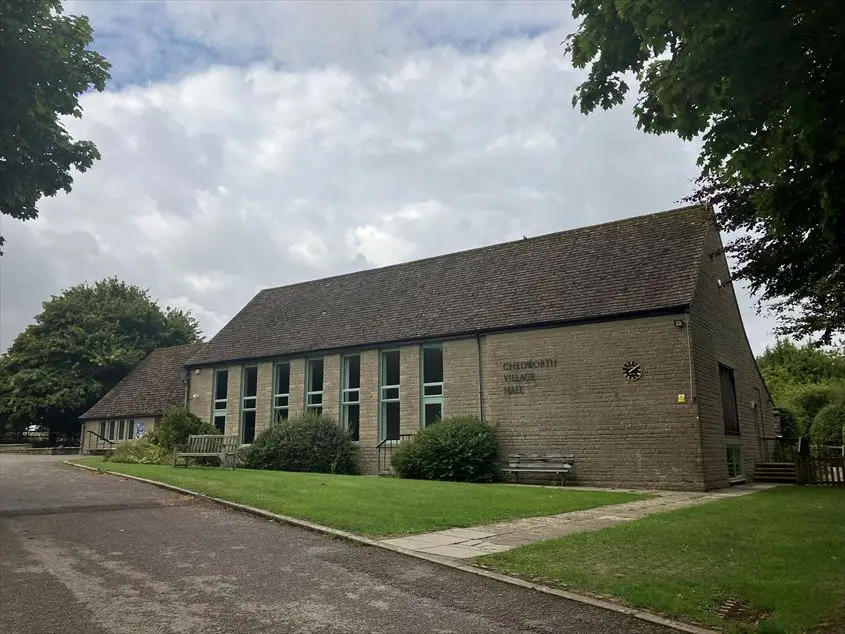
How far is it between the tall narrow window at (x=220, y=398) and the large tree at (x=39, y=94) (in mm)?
17195

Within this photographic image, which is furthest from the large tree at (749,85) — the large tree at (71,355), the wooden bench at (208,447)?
the large tree at (71,355)

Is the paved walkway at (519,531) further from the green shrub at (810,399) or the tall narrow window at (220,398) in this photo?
the green shrub at (810,399)

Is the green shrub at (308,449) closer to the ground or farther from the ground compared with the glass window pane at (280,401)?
closer to the ground

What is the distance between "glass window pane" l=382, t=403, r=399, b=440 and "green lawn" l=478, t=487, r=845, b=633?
43.2ft

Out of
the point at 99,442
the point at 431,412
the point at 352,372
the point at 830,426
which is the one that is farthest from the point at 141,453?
the point at 830,426

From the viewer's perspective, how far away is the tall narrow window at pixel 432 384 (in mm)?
22125

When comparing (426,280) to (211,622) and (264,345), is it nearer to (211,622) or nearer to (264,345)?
(264,345)

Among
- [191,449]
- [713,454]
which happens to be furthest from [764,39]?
[191,449]

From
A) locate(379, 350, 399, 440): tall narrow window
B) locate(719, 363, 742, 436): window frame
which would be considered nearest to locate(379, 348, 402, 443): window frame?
locate(379, 350, 399, 440): tall narrow window

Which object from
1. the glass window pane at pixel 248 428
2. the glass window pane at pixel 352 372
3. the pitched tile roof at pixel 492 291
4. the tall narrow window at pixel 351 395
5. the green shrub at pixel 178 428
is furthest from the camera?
the glass window pane at pixel 248 428

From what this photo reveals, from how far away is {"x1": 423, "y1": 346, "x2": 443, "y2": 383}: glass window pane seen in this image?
22.4m

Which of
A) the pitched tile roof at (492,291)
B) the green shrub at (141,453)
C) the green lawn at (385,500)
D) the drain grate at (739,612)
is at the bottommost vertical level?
the drain grate at (739,612)

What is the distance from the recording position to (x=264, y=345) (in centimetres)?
2742

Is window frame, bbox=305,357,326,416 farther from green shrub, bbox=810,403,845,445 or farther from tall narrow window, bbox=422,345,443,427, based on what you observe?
green shrub, bbox=810,403,845,445
